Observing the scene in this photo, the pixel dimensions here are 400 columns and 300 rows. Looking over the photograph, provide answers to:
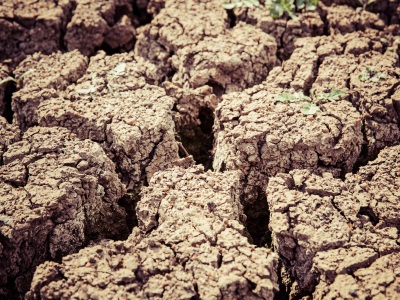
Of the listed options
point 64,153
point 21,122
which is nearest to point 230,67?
point 64,153

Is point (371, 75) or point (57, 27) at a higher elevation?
point (57, 27)

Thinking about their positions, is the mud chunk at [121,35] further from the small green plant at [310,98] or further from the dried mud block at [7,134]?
the small green plant at [310,98]

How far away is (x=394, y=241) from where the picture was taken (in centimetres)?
219

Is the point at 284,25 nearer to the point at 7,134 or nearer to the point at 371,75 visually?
the point at 371,75

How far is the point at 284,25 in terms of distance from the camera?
A: 3346 millimetres

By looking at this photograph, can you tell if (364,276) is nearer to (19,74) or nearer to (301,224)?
(301,224)

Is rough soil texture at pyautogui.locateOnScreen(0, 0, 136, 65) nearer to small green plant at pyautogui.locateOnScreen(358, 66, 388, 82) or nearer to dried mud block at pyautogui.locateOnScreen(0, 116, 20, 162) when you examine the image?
dried mud block at pyautogui.locateOnScreen(0, 116, 20, 162)

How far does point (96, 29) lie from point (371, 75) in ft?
6.91

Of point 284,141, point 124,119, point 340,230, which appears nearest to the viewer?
point 340,230

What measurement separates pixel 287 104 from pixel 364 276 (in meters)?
1.18

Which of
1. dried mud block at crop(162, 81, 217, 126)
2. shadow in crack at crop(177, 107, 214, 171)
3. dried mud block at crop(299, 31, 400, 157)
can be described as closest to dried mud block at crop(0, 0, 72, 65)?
dried mud block at crop(162, 81, 217, 126)

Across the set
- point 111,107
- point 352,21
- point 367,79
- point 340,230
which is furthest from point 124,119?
point 352,21

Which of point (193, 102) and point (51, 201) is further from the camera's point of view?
point (193, 102)

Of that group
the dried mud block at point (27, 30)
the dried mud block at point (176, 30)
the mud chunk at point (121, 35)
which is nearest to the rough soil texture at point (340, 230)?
the dried mud block at point (176, 30)
